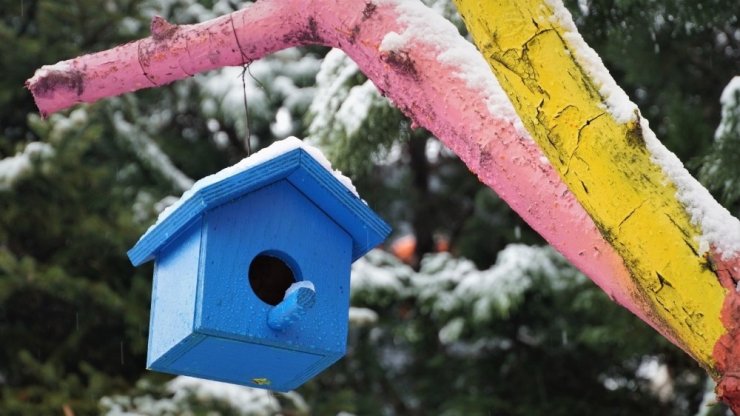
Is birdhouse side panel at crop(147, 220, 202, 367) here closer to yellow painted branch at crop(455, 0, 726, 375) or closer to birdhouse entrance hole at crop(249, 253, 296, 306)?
birdhouse entrance hole at crop(249, 253, 296, 306)

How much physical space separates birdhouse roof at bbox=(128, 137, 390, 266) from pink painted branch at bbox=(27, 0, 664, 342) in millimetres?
262

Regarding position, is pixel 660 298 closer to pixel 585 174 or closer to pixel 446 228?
pixel 585 174

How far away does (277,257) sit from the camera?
267 cm

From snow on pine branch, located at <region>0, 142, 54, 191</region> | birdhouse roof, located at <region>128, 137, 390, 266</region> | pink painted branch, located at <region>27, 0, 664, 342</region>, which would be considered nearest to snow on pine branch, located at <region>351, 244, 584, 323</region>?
snow on pine branch, located at <region>0, 142, 54, 191</region>

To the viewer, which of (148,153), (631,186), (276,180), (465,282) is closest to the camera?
(631,186)

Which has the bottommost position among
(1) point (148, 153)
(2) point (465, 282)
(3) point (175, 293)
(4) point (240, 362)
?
(4) point (240, 362)

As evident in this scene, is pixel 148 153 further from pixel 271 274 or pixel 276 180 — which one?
pixel 276 180

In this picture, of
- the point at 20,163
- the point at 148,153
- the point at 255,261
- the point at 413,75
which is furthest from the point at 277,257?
the point at 148,153

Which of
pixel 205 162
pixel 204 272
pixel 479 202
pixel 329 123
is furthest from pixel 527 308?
pixel 204 272

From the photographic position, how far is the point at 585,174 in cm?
180

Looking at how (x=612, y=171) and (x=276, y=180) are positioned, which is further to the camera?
(x=276, y=180)

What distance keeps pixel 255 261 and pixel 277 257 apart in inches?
6.3

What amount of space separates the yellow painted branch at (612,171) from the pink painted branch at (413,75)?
96 mm

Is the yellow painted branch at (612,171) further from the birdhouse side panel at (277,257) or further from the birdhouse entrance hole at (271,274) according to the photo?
the birdhouse entrance hole at (271,274)
